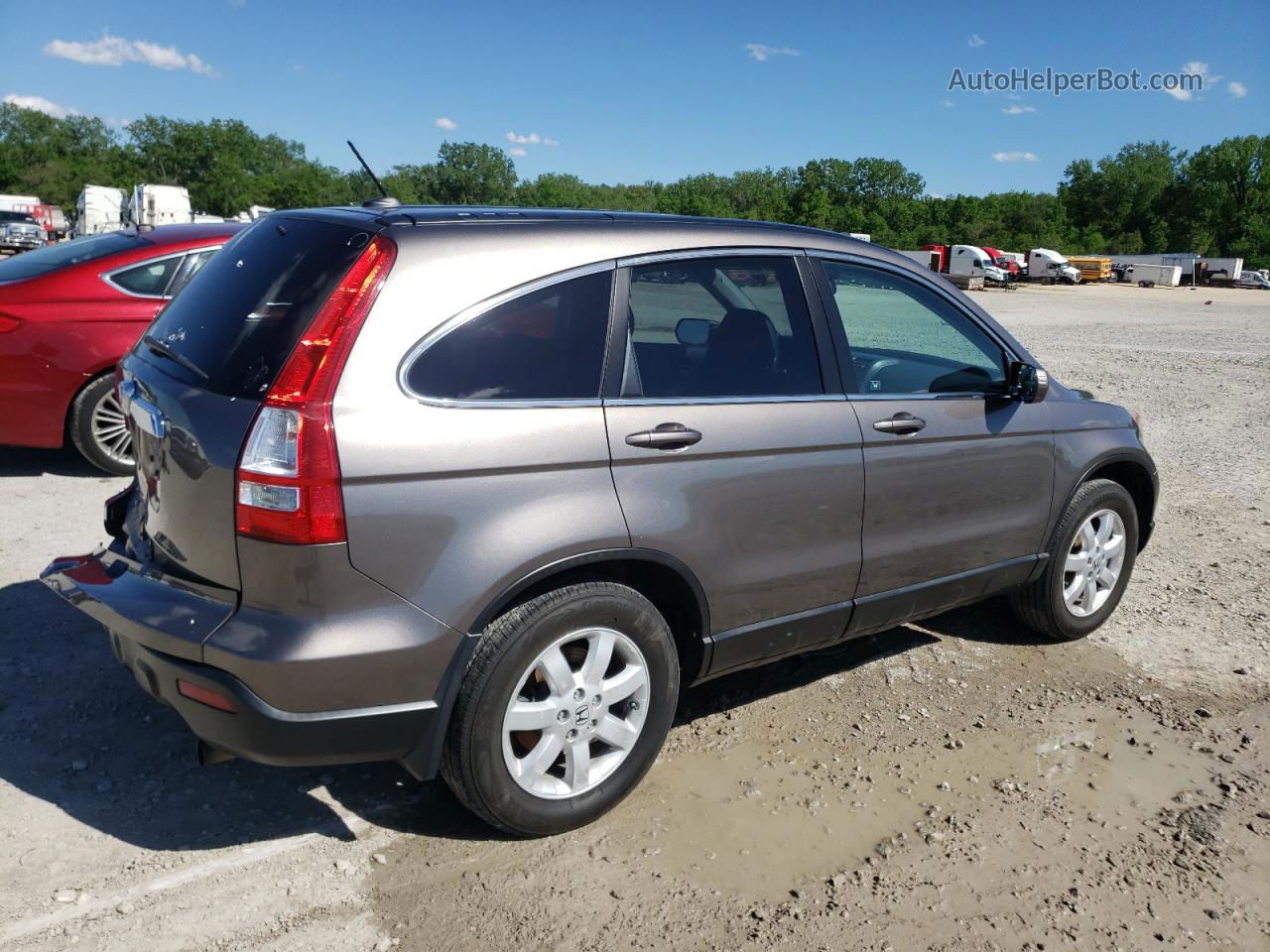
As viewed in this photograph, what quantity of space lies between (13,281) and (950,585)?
233 inches

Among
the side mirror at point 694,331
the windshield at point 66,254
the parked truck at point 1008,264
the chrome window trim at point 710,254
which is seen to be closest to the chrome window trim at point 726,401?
the side mirror at point 694,331

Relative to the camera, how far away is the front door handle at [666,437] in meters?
3.13

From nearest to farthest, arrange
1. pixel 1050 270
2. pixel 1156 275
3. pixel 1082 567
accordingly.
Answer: pixel 1082 567
pixel 1050 270
pixel 1156 275

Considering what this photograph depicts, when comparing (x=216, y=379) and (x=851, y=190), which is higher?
(x=851, y=190)

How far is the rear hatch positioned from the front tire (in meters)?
0.75

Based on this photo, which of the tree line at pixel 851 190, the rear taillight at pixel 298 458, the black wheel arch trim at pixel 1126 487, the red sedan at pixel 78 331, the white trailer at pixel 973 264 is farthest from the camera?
the tree line at pixel 851 190

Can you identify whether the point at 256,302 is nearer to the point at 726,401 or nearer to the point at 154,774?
the point at 726,401

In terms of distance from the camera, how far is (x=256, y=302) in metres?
3.01

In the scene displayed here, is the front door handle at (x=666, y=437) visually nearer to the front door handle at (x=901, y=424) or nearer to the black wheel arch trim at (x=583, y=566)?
the black wheel arch trim at (x=583, y=566)

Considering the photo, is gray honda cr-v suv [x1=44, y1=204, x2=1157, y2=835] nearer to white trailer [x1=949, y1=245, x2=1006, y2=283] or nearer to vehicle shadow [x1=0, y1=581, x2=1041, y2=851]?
vehicle shadow [x1=0, y1=581, x2=1041, y2=851]

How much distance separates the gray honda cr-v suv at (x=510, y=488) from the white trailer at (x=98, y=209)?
5490cm

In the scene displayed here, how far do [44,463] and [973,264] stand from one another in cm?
6129

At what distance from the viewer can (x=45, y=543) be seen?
560 cm

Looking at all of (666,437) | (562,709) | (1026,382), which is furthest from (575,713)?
(1026,382)
